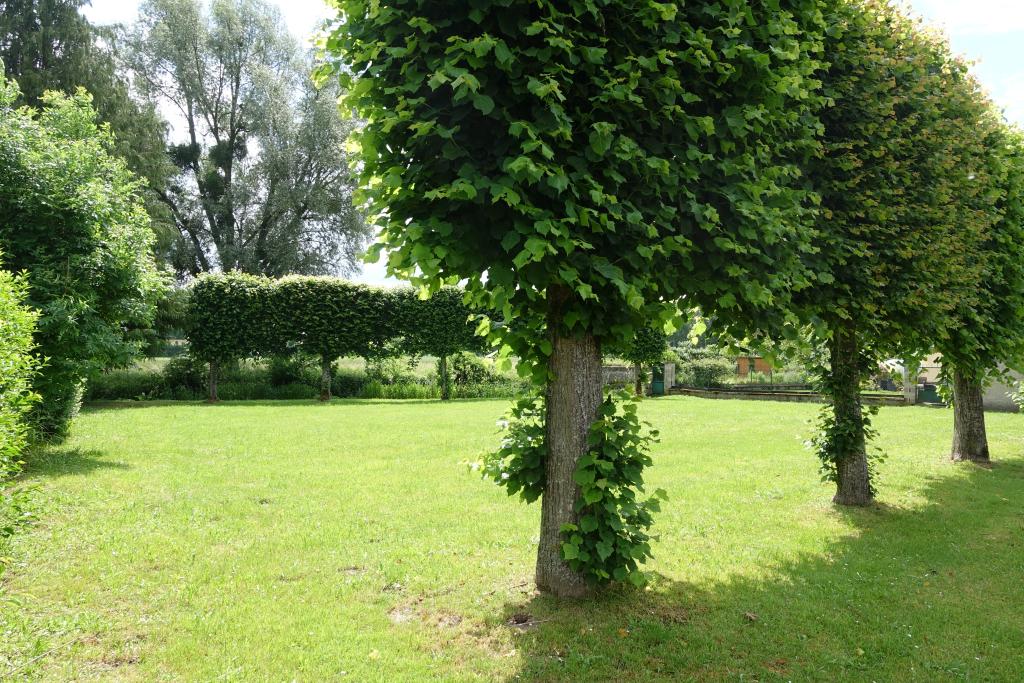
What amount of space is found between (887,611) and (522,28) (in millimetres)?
5120

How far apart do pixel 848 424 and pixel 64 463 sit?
434 inches

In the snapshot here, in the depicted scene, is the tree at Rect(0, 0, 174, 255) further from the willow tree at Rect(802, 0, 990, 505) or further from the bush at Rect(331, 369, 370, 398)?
the willow tree at Rect(802, 0, 990, 505)

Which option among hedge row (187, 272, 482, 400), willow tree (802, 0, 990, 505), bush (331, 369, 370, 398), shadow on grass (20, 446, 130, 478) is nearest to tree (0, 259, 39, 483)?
shadow on grass (20, 446, 130, 478)

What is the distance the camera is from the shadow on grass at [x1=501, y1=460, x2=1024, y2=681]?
391 cm

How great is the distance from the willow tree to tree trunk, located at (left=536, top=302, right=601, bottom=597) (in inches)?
97.2

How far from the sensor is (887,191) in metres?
6.39

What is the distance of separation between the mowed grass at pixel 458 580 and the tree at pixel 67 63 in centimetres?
1745

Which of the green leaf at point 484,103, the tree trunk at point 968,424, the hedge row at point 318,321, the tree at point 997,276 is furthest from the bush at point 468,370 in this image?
the green leaf at point 484,103

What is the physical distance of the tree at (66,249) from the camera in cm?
934

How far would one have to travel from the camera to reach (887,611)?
15.8 feet

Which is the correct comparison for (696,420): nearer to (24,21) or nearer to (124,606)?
(124,606)

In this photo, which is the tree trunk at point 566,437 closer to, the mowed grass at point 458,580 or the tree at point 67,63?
the mowed grass at point 458,580

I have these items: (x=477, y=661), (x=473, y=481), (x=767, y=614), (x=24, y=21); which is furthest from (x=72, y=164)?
(x=24, y=21)

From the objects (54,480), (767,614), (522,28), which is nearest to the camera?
(522,28)
